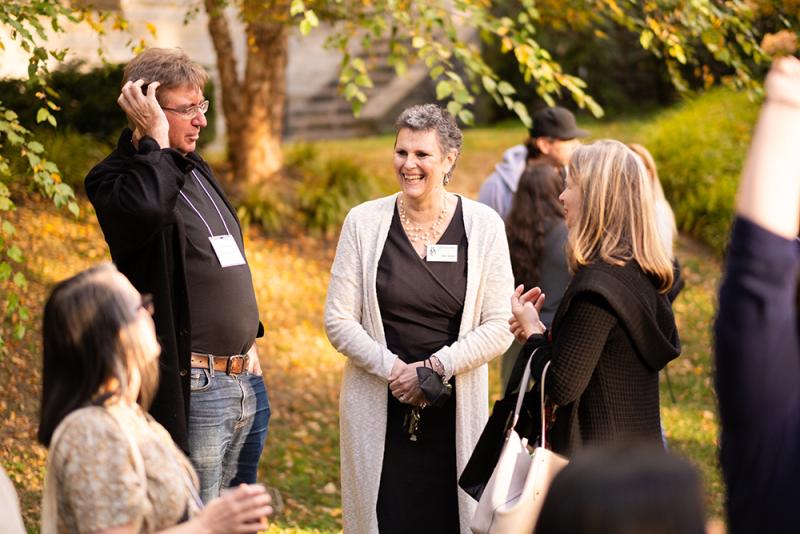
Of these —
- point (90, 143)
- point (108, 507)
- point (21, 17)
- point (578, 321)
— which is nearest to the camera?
point (108, 507)

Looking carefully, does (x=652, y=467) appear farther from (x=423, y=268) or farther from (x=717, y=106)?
(x=717, y=106)

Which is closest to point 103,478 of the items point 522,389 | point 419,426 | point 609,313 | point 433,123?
point 522,389

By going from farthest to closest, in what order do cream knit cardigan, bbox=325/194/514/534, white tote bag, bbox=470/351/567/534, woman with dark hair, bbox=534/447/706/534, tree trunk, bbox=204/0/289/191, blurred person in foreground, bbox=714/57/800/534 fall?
1. tree trunk, bbox=204/0/289/191
2. cream knit cardigan, bbox=325/194/514/534
3. white tote bag, bbox=470/351/567/534
4. blurred person in foreground, bbox=714/57/800/534
5. woman with dark hair, bbox=534/447/706/534

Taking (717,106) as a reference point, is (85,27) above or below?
above

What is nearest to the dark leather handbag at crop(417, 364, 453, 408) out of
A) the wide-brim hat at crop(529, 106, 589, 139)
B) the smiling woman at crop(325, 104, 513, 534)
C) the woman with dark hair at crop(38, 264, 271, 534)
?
the smiling woman at crop(325, 104, 513, 534)

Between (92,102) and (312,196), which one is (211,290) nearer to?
(312,196)

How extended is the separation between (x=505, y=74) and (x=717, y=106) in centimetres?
445

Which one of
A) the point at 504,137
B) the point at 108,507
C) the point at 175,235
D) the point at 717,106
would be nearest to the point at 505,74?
the point at 504,137

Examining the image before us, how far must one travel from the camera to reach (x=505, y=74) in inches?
693

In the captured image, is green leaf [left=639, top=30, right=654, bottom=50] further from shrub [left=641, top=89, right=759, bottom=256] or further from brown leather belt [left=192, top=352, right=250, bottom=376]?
shrub [left=641, top=89, right=759, bottom=256]

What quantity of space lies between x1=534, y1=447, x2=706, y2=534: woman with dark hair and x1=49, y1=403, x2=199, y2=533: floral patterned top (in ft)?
3.67

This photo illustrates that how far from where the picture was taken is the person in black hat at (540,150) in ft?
20.5

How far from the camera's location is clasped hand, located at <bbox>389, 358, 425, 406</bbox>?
401 centimetres

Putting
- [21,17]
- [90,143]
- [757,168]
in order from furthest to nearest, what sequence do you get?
[90,143], [21,17], [757,168]
